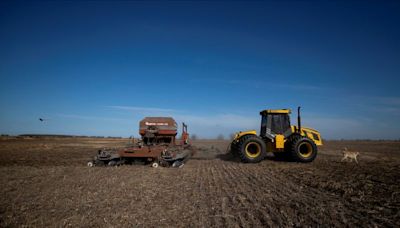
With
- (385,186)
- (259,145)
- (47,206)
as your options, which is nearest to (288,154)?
(259,145)

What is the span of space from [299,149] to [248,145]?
2.71 m

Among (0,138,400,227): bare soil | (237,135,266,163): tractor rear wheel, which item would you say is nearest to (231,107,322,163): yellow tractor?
(237,135,266,163): tractor rear wheel

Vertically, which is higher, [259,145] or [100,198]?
[259,145]

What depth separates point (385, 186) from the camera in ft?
26.1

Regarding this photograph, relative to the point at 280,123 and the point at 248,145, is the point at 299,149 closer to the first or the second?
the point at 280,123

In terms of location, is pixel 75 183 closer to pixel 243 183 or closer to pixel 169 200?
pixel 169 200

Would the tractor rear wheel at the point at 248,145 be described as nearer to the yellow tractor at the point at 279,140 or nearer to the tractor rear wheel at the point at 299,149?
the yellow tractor at the point at 279,140

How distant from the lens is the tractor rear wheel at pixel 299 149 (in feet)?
43.5

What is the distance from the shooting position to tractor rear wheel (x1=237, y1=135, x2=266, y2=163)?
1346 cm

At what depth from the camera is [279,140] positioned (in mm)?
13750

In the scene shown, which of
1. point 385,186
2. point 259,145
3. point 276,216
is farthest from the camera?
point 259,145

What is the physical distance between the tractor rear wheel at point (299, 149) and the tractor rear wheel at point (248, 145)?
1.52 m

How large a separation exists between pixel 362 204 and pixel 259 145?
755cm

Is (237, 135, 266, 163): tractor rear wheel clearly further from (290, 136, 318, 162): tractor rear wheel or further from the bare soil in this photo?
the bare soil
